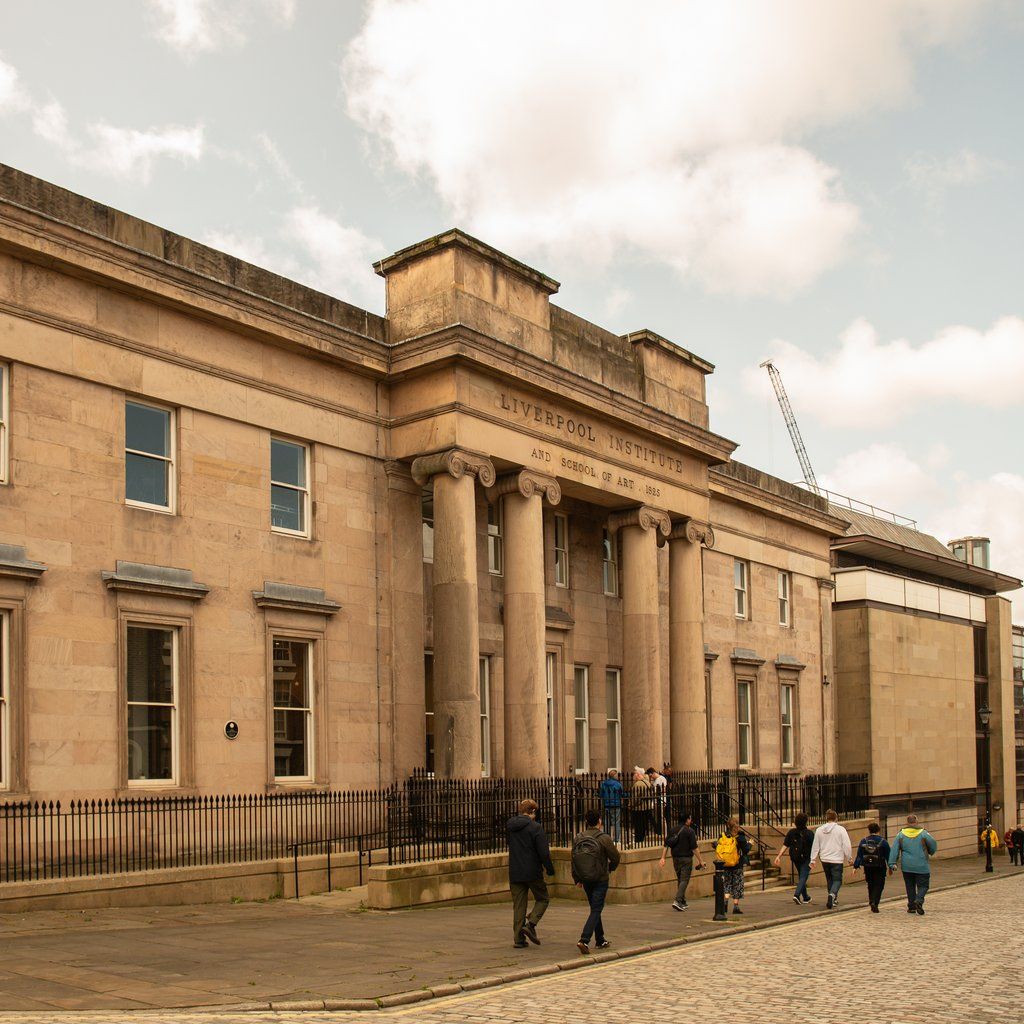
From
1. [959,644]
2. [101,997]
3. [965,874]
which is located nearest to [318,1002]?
[101,997]

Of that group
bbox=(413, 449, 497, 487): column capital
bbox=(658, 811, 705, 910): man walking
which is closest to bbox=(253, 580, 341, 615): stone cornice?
bbox=(413, 449, 497, 487): column capital

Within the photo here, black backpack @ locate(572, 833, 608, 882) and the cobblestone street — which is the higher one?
black backpack @ locate(572, 833, 608, 882)

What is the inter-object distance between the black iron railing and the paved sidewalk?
1.55m

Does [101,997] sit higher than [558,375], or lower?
lower

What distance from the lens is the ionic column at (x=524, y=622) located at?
936 inches

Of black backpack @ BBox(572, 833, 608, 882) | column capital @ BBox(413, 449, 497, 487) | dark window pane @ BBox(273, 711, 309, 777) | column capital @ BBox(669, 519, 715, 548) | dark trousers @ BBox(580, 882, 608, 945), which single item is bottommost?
dark trousers @ BBox(580, 882, 608, 945)

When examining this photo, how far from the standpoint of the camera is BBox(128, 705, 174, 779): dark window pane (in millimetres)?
19031

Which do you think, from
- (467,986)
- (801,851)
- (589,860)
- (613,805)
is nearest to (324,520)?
(613,805)

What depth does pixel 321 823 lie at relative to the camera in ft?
68.7

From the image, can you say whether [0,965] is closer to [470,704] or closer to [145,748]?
[145,748]

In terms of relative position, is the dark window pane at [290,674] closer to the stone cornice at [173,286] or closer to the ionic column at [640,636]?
the stone cornice at [173,286]

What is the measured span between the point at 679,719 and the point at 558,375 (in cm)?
870

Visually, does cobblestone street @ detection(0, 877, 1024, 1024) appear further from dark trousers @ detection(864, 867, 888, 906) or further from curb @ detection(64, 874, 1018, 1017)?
dark trousers @ detection(864, 867, 888, 906)

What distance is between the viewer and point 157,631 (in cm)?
1962
